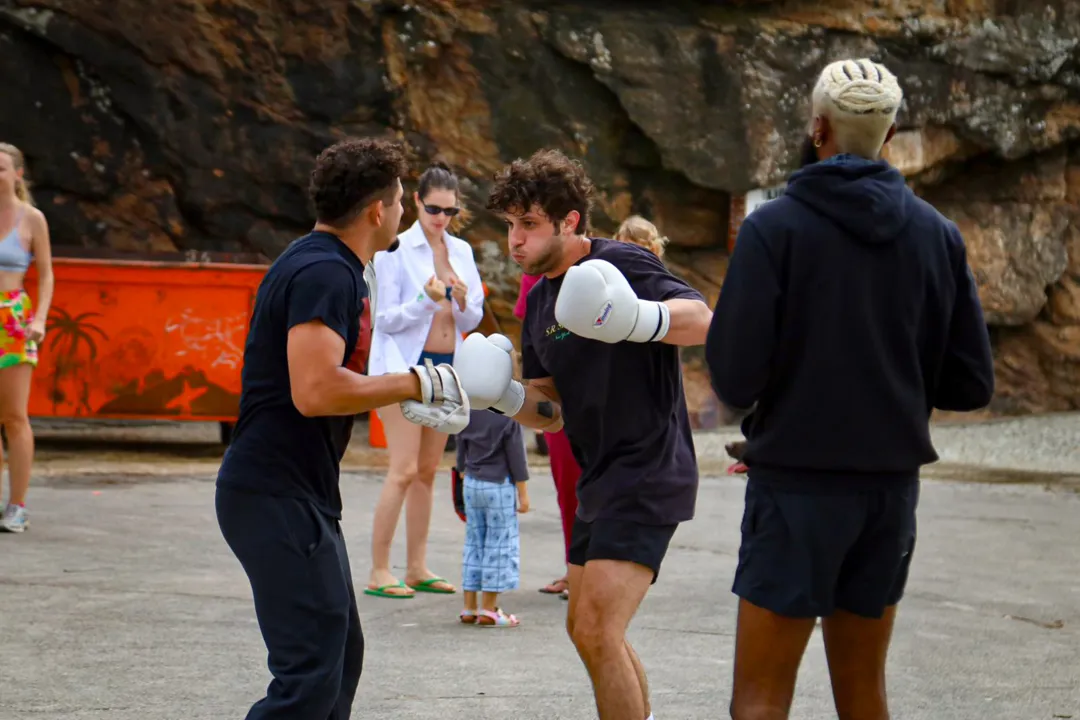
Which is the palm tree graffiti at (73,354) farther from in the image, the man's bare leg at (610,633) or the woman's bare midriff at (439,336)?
the man's bare leg at (610,633)

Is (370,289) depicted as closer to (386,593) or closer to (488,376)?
(488,376)

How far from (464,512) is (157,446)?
682 cm

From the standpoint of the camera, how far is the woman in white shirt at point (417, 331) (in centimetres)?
682

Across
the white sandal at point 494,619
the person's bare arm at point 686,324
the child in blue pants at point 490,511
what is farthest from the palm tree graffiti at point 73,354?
the person's bare arm at point 686,324

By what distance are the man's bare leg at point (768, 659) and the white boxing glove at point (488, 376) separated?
1.17 meters

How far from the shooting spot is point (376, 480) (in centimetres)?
1108

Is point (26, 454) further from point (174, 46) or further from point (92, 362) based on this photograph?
point (174, 46)

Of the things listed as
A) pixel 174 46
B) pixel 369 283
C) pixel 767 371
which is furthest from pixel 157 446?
pixel 767 371

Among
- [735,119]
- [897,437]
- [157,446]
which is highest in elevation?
[735,119]

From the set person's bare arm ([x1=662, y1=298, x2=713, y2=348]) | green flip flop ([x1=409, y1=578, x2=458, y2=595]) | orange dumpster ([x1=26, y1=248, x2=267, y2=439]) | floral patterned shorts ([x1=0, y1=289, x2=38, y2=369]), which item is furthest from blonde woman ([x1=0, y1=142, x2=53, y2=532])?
person's bare arm ([x1=662, y1=298, x2=713, y2=348])

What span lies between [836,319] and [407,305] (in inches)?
153

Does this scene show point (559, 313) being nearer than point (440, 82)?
Yes

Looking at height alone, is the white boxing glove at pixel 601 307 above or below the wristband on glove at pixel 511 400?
above

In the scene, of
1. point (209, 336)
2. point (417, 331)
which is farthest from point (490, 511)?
point (209, 336)
